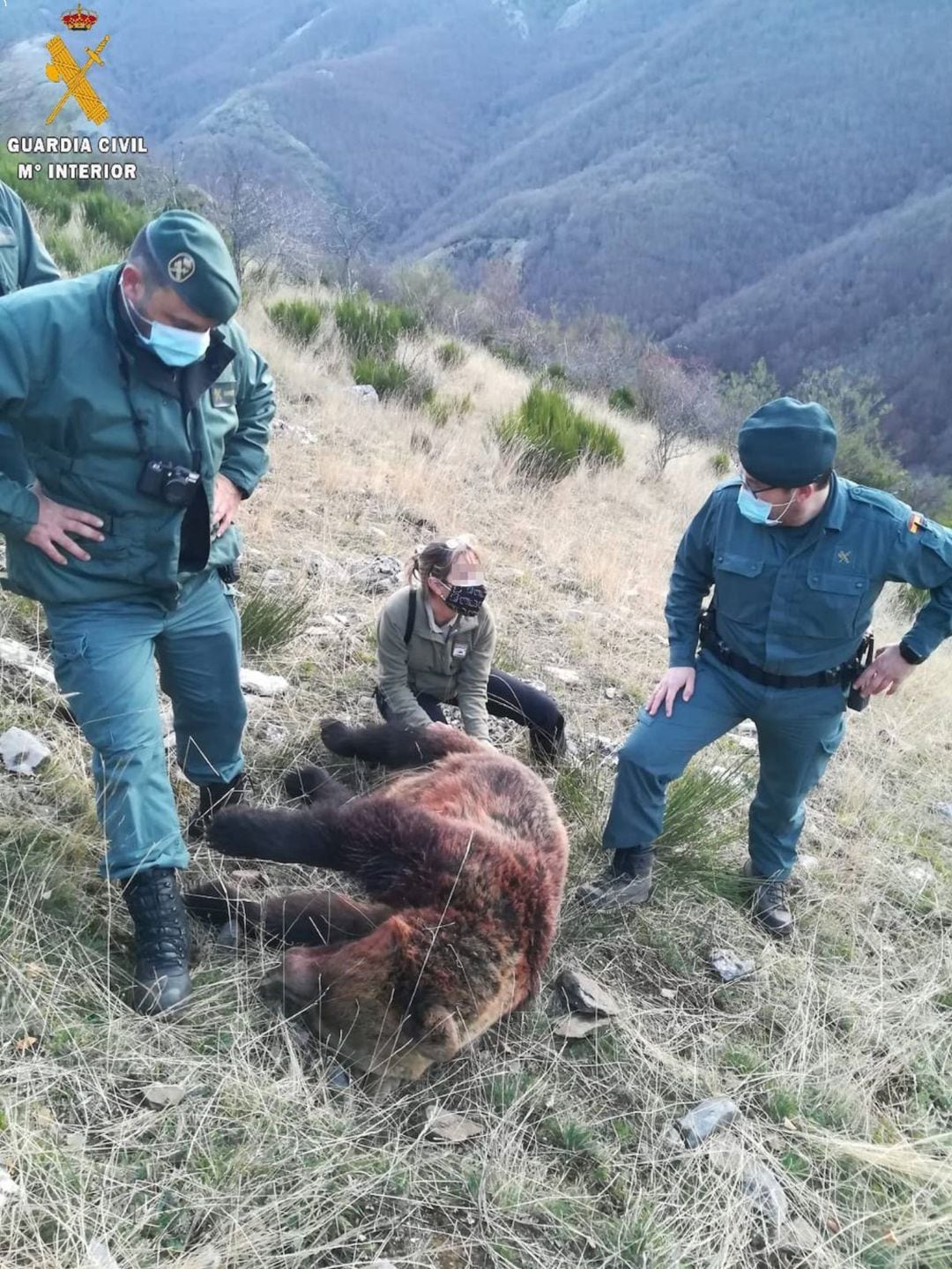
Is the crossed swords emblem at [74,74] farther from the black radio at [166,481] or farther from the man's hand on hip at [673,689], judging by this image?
the man's hand on hip at [673,689]

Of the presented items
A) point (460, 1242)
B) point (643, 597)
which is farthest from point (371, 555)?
point (460, 1242)

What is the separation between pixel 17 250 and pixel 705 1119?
373cm

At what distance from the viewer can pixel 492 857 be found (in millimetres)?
2811

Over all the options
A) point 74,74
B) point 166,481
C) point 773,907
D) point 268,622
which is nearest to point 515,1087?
point 773,907

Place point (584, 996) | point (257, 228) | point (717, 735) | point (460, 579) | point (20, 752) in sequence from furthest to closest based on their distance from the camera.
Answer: point (257, 228)
point (460, 579)
point (717, 735)
point (20, 752)
point (584, 996)

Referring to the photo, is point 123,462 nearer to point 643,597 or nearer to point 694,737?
point 694,737

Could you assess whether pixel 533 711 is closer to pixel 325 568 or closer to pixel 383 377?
pixel 325 568

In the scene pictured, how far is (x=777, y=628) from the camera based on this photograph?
3297 millimetres

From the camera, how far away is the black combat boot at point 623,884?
3.34 meters

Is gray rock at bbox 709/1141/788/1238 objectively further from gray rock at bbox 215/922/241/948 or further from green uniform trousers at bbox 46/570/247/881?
green uniform trousers at bbox 46/570/247/881

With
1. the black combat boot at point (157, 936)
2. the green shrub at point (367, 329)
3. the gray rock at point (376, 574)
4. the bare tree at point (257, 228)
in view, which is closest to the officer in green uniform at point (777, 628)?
the black combat boot at point (157, 936)

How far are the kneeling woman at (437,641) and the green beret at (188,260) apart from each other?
4.99ft

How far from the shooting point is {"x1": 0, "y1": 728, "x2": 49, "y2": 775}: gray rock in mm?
2977

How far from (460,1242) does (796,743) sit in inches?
82.1
